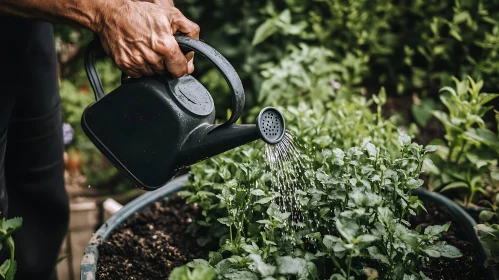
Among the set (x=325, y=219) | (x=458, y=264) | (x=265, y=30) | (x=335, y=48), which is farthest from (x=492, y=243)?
(x=335, y=48)

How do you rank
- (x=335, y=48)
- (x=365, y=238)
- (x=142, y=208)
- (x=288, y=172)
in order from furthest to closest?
(x=335, y=48) → (x=142, y=208) → (x=288, y=172) → (x=365, y=238)

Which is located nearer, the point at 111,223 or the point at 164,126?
the point at 164,126

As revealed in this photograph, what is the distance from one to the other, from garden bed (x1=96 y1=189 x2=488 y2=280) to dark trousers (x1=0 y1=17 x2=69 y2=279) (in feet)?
1.12

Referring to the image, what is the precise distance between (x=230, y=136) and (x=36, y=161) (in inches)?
35.5

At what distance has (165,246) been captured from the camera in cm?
175

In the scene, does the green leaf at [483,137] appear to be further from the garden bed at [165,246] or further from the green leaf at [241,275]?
the green leaf at [241,275]

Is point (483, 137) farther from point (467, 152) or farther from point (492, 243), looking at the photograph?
point (492, 243)

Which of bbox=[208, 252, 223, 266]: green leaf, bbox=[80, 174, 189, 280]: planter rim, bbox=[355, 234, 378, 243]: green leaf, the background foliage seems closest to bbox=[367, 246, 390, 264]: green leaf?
bbox=[355, 234, 378, 243]: green leaf

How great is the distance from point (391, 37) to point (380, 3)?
0.66 feet

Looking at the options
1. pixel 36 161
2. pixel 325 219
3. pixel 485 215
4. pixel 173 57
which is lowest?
pixel 36 161

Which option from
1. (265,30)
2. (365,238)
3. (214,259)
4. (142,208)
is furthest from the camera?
(265,30)

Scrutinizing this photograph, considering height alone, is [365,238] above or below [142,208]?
above

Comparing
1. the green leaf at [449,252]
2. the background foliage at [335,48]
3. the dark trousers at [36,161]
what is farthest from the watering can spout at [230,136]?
the background foliage at [335,48]

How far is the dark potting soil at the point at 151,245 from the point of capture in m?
1.62
